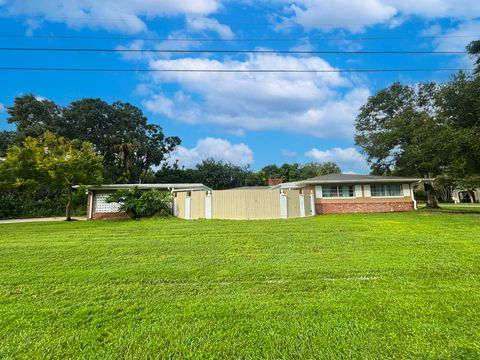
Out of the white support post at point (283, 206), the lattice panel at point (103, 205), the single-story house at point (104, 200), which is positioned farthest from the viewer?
the lattice panel at point (103, 205)

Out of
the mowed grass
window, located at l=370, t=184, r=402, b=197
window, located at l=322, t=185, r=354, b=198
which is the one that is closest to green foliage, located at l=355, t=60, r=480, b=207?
window, located at l=370, t=184, r=402, b=197

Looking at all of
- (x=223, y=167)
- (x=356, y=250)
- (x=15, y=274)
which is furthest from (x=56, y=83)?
(x=223, y=167)

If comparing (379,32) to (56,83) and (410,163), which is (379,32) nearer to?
(56,83)

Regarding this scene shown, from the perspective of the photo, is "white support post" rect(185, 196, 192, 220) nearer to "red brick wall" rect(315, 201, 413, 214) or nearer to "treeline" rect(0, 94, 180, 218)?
"treeline" rect(0, 94, 180, 218)

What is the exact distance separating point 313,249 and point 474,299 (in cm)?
299

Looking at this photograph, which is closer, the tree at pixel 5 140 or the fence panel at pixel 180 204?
the fence panel at pixel 180 204

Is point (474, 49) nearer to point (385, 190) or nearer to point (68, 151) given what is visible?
point (385, 190)

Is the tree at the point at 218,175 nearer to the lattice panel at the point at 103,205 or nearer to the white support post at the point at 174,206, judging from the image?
the lattice panel at the point at 103,205

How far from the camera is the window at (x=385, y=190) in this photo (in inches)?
785

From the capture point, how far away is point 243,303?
3.15 meters

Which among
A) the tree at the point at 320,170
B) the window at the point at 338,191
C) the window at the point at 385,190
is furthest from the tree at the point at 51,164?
the tree at the point at 320,170

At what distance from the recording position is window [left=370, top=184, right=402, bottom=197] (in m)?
19.9

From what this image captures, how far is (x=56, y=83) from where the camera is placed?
11.5 m

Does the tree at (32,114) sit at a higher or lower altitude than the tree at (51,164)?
higher
